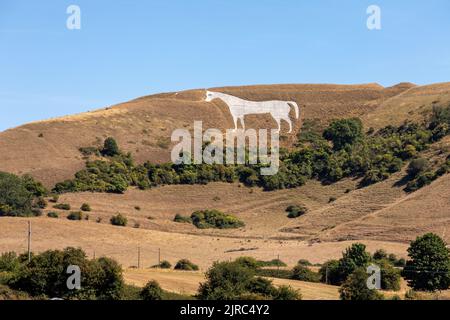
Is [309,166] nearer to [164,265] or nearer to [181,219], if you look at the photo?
[181,219]

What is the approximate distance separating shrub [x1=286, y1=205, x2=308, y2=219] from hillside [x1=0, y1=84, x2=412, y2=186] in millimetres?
18689

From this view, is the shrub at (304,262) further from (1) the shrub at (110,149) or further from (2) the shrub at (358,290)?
(1) the shrub at (110,149)

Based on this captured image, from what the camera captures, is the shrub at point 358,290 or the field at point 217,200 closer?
the shrub at point 358,290

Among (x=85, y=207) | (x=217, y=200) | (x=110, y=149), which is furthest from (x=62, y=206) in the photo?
(x=110, y=149)

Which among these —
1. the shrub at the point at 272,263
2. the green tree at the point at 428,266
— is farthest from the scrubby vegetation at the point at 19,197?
the green tree at the point at 428,266

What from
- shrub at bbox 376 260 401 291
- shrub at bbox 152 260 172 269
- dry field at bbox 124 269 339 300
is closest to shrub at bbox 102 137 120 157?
shrub at bbox 152 260 172 269

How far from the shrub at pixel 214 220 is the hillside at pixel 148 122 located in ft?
49.4

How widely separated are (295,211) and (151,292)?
4470 cm

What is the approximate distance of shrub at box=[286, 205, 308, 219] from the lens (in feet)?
256

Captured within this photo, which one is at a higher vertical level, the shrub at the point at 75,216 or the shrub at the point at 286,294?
the shrub at the point at 75,216

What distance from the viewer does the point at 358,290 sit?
1467 inches

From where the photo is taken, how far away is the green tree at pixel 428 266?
4722 centimetres
